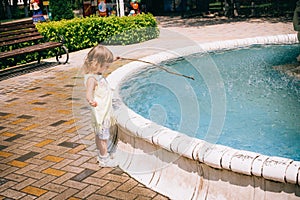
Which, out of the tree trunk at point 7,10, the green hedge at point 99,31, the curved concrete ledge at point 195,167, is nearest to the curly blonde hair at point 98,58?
the curved concrete ledge at point 195,167

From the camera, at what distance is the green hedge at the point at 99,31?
12.2 meters

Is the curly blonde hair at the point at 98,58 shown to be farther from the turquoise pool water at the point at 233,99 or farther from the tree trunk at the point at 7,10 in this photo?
the tree trunk at the point at 7,10

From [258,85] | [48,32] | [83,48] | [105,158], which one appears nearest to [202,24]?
[83,48]

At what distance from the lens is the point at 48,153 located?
16.8 ft

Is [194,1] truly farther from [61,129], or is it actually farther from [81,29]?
[61,129]

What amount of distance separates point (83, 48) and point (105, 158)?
9.28 meters

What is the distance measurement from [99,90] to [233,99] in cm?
309

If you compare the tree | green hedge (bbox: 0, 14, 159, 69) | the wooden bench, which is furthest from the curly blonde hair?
the tree

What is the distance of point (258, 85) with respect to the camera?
24.4 feet

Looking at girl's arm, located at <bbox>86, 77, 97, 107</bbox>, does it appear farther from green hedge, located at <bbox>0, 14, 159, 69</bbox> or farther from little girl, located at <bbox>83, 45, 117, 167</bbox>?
green hedge, located at <bbox>0, 14, 159, 69</bbox>

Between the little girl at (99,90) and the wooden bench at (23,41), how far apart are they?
6.01 metres

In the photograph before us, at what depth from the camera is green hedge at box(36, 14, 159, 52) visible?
12219 millimetres

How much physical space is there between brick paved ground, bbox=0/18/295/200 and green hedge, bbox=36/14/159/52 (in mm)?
3442

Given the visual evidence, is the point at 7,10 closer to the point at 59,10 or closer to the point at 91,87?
the point at 59,10
